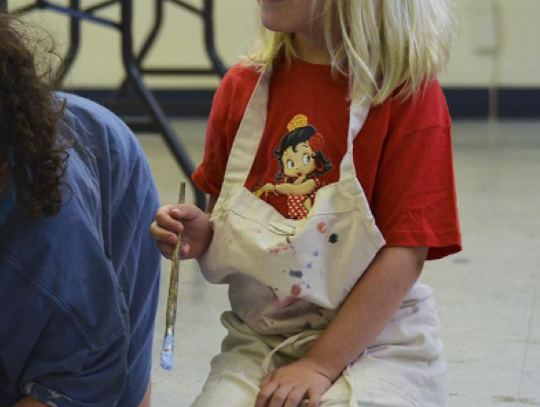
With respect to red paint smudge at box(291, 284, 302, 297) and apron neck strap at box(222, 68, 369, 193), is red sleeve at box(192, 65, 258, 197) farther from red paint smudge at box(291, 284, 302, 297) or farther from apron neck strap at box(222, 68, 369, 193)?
red paint smudge at box(291, 284, 302, 297)

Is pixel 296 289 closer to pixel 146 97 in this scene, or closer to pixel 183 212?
pixel 183 212

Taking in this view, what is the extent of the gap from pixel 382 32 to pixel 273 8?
12cm

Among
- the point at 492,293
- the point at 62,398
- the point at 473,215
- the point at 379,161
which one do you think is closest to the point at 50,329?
the point at 62,398

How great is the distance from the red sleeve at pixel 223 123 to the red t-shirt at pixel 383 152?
0.8 inches

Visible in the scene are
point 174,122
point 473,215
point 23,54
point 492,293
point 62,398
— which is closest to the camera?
point 23,54

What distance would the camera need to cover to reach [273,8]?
3.68 feet

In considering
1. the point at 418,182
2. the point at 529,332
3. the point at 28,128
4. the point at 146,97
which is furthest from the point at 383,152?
the point at 146,97

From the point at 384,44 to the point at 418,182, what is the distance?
15cm

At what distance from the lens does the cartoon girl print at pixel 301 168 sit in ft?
3.67

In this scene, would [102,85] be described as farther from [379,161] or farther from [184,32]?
[379,161]

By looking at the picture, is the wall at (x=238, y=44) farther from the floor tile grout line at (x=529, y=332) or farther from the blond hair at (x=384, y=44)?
the blond hair at (x=384, y=44)

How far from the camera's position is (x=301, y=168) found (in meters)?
1.12

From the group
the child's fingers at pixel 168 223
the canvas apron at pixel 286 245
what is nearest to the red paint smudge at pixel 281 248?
the canvas apron at pixel 286 245

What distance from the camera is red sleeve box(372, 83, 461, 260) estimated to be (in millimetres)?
1078
